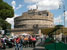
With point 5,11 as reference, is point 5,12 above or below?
below

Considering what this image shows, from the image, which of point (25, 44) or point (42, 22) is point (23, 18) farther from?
point (25, 44)

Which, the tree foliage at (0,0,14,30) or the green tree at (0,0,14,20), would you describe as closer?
the tree foliage at (0,0,14,30)

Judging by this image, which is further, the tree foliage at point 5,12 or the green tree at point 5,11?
the green tree at point 5,11

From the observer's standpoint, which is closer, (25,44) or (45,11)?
(25,44)

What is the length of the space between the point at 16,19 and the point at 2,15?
31658 millimetres

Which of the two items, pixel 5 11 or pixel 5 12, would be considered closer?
pixel 5 12

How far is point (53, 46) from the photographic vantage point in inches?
386

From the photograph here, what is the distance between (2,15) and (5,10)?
4.35 ft

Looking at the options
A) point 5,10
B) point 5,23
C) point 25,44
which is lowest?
point 25,44

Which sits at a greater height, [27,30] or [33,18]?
[33,18]

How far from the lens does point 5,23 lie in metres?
41.0

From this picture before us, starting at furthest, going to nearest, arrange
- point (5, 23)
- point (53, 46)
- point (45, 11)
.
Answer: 1. point (45, 11)
2. point (5, 23)
3. point (53, 46)

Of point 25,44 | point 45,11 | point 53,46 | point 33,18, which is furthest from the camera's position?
point 45,11

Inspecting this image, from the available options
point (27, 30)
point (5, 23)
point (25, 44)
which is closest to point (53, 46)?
point (25, 44)
